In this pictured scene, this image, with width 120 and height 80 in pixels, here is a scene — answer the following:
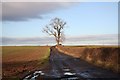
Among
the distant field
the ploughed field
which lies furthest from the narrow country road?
the distant field

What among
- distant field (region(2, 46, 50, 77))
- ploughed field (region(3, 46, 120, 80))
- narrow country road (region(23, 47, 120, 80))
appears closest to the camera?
narrow country road (region(23, 47, 120, 80))

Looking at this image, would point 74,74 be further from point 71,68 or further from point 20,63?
point 20,63

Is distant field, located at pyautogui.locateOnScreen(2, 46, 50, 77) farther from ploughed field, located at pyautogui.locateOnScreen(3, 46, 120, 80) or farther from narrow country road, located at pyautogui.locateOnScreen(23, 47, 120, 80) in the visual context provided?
narrow country road, located at pyautogui.locateOnScreen(23, 47, 120, 80)

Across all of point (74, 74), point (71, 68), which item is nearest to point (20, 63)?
point (71, 68)

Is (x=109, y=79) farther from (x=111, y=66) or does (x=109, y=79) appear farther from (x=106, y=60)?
(x=106, y=60)

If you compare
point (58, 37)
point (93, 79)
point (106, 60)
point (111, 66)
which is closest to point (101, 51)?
point (106, 60)

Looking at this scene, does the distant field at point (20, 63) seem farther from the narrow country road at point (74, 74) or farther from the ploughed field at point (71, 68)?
the narrow country road at point (74, 74)

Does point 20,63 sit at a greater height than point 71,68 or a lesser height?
lesser

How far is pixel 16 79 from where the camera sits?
1922cm

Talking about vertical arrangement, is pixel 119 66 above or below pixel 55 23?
below

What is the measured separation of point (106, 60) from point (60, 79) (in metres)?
8.61

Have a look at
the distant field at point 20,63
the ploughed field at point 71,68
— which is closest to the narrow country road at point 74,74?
the ploughed field at point 71,68

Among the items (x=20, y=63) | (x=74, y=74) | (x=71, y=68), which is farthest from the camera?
(x=20, y=63)

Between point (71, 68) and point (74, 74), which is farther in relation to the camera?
point (71, 68)
